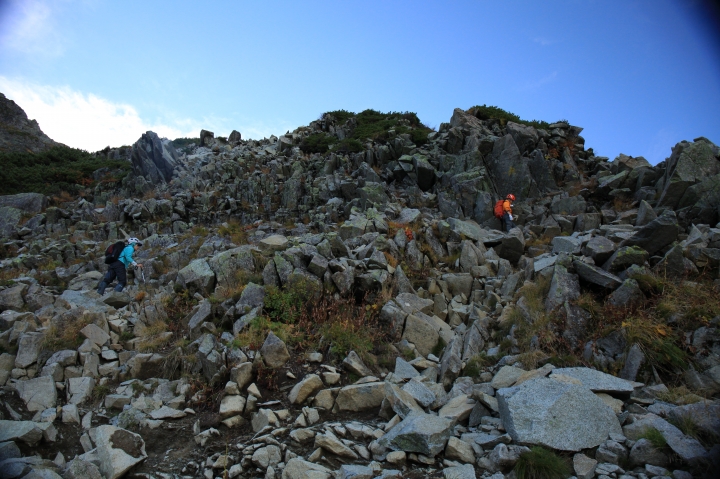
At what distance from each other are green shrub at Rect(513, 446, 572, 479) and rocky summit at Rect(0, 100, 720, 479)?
21 mm

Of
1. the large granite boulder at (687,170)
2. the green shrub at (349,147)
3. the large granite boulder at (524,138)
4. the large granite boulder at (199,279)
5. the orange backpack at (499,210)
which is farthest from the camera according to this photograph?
the green shrub at (349,147)

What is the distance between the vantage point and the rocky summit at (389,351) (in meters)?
4.88

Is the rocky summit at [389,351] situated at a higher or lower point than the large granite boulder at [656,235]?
lower

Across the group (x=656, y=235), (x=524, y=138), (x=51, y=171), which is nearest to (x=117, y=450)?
(x=656, y=235)

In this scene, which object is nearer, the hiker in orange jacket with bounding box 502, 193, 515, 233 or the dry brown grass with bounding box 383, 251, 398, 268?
the dry brown grass with bounding box 383, 251, 398, 268

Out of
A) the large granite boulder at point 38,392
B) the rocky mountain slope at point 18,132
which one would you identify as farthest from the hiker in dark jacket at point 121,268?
the rocky mountain slope at point 18,132

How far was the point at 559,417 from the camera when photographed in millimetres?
4887

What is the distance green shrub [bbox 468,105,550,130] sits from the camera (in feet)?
89.0

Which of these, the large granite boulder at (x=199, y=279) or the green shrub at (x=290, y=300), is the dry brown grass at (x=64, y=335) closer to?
the large granite boulder at (x=199, y=279)

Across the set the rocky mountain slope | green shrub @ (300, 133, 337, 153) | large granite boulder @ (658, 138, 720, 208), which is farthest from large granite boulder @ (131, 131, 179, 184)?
large granite boulder @ (658, 138, 720, 208)

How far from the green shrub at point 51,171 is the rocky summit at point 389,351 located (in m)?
13.6

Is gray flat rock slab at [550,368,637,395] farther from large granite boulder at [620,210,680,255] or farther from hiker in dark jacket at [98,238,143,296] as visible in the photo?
hiker in dark jacket at [98,238,143,296]

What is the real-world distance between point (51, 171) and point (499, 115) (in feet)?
116

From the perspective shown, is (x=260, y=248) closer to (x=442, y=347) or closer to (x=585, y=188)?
(x=442, y=347)
